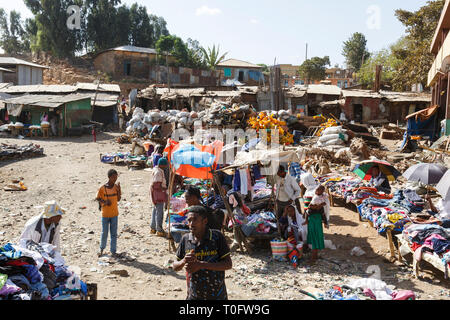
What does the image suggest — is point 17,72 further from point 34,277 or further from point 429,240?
point 429,240

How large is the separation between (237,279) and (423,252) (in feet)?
8.96

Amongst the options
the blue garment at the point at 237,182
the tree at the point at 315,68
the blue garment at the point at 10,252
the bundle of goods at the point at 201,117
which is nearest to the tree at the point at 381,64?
the tree at the point at 315,68

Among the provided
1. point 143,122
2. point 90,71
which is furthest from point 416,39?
point 90,71

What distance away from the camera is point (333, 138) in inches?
616

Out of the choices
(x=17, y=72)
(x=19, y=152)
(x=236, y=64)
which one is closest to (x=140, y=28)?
(x=236, y=64)

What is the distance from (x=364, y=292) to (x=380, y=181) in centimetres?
426

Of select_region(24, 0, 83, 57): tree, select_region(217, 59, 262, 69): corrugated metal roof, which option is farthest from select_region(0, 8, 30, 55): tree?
select_region(217, 59, 262, 69): corrugated metal roof

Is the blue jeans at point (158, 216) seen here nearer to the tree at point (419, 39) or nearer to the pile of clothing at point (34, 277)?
the pile of clothing at point (34, 277)

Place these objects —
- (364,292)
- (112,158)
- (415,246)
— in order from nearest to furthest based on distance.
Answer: (364,292) < (415,246) < (112,158)

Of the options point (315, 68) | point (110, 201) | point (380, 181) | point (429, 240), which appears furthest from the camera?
point (315, 68)

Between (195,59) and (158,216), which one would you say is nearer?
(158,216)

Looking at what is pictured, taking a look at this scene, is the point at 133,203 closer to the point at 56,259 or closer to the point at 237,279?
the point at 237,279

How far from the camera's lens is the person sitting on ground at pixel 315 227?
6.20 meters

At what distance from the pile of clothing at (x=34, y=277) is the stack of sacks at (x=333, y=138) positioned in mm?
13062
